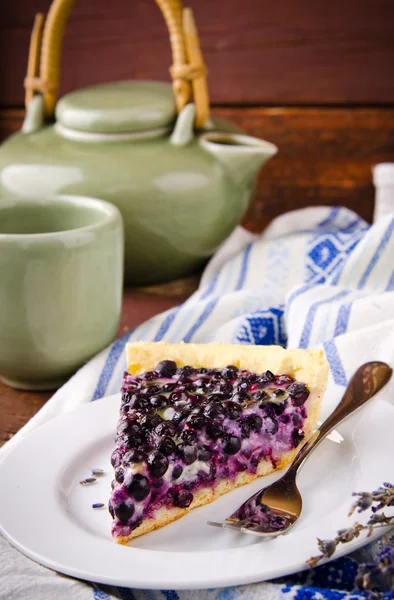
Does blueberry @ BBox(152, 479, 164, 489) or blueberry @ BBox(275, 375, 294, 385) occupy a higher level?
blueberry @ BBox(275, 375, 294, 385)

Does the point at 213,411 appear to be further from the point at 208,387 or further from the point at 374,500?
the point at 374,500

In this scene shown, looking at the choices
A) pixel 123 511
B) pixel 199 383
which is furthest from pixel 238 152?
pixel 123 511

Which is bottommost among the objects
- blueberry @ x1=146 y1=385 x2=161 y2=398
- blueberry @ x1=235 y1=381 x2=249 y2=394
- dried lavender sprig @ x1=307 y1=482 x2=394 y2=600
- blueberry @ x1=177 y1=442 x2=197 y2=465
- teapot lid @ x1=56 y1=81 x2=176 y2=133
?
blueberry @ x1=177 y1=442 x2=197 y2=465

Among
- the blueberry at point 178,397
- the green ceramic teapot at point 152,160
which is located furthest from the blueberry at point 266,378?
the green ceramic teapot at point 152,160

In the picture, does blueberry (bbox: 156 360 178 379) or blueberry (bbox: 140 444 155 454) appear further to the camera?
blueberry (bbox: 156 360 178 379)

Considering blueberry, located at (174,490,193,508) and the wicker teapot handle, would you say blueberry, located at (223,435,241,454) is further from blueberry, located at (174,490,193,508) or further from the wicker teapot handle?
the wicker teapot handle

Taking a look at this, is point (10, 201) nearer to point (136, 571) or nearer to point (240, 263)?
point (240, 263)

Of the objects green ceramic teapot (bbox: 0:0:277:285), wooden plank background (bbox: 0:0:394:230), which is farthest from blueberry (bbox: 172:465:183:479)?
wooden plank background (bbox: 0:0:394:230)
